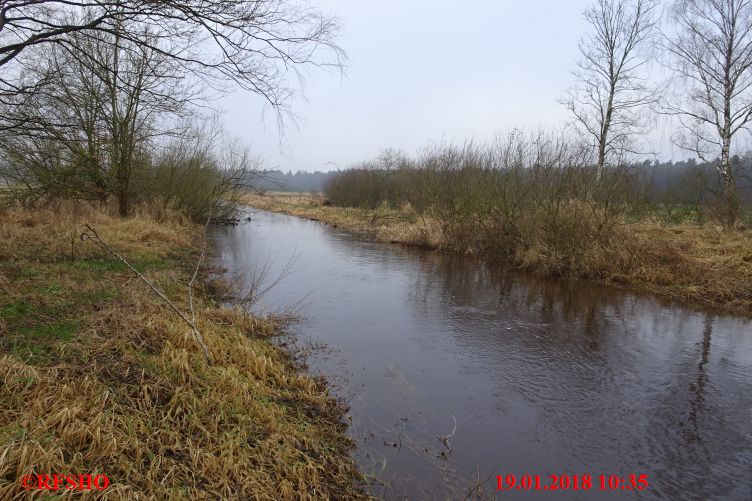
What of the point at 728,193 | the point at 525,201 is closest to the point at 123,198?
the point at 525,201

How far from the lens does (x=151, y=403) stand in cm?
386

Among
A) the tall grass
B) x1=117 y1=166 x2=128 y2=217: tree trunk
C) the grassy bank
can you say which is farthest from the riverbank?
x1=117 y1=166 x2=128 y2=217: tree trunk

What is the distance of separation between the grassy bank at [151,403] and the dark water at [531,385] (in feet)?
2.26

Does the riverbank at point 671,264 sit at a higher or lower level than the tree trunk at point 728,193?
lower

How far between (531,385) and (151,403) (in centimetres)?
460

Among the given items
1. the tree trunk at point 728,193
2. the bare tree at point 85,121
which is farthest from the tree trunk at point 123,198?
the tree trunk at point 728,193

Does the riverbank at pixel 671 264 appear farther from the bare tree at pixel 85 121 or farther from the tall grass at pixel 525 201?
the bare tree at pixel 85 121

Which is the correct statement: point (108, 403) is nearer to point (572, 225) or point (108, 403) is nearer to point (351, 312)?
point (351, 312)

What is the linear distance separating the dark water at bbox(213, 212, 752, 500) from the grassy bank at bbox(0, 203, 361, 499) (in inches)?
27.2

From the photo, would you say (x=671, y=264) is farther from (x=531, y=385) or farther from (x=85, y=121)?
(x=85, y=121)

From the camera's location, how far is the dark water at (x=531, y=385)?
168 inches

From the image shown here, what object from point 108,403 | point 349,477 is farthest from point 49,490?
point 349,477

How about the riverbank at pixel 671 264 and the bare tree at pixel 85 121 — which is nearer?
the bare tree at pixel 85 121

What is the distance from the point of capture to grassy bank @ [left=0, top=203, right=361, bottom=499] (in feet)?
Result: 10.0
